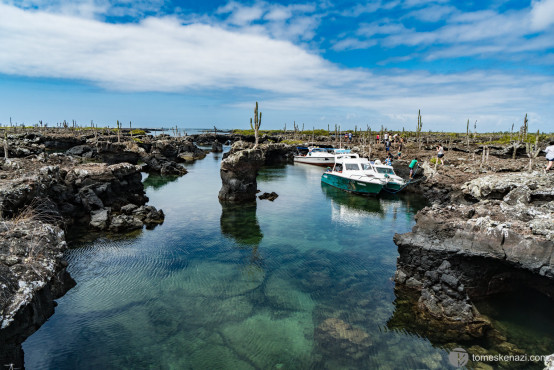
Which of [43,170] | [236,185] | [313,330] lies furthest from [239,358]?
[236,185]

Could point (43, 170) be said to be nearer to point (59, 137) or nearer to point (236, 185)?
point (236, 185)

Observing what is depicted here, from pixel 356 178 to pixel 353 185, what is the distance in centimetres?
106

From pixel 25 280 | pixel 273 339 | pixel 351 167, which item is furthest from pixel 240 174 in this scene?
pixel 25 280

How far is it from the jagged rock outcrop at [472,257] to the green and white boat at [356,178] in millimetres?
18460

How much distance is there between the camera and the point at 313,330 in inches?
456

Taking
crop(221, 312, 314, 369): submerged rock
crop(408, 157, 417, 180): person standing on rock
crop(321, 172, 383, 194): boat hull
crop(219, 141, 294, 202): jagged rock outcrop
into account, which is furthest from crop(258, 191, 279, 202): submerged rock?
crop(221, 312, 314, 369): submerged rock

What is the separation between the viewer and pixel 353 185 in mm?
35625

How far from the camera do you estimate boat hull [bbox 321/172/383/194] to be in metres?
34.0

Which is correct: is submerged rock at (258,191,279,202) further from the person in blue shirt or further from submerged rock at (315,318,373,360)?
submerged rock at (315,318,373,360)

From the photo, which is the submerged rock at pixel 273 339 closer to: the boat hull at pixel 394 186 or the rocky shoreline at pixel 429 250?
the rocky shoreline at pixel 429 250

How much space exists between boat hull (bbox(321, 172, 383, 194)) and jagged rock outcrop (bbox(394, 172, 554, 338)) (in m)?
18.5

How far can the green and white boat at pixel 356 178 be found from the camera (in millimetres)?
33906

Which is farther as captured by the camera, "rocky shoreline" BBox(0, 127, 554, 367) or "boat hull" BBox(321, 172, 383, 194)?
"boat hull" BBox(321, 172, 383, 194)

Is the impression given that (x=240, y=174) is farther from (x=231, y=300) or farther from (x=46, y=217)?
(x=231, y=300)
